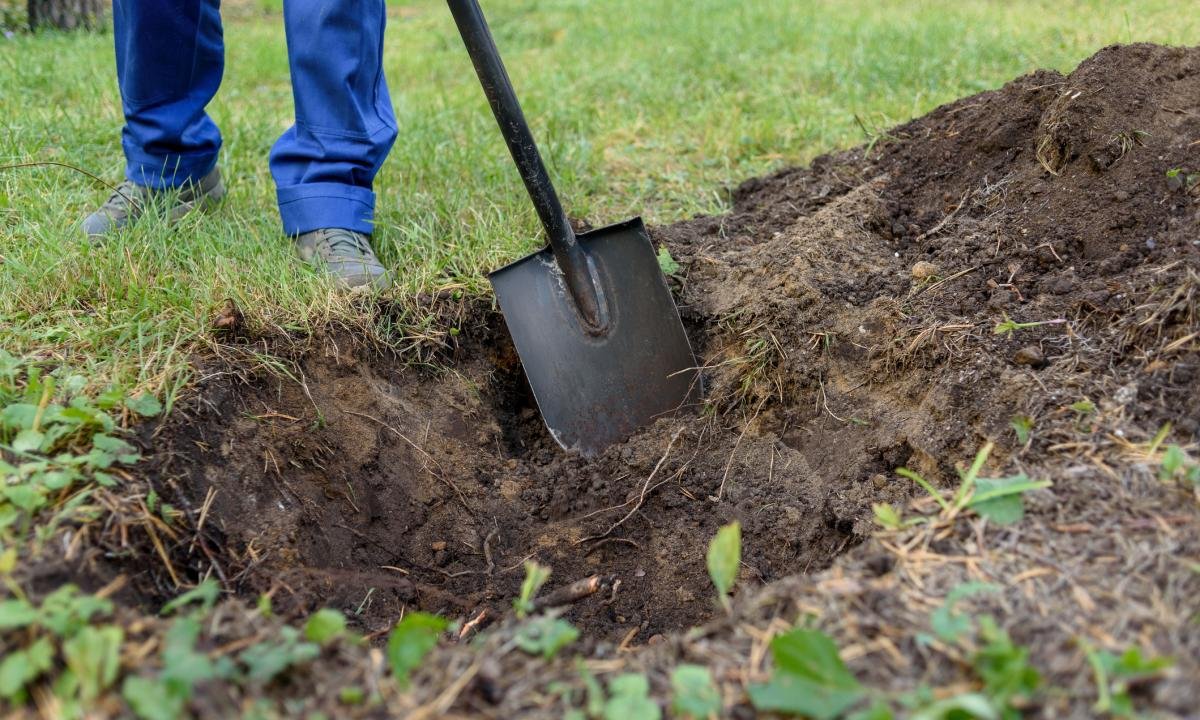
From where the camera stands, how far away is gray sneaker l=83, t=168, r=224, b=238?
8.40 ft

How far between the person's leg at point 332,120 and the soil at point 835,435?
512mm

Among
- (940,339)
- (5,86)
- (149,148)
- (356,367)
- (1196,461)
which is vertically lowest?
(1196,461)

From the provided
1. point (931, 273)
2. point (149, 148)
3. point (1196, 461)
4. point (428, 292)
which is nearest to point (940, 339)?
point (931, 273)

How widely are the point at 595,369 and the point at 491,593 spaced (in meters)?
0.70

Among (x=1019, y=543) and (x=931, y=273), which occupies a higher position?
(x=931, y=273)

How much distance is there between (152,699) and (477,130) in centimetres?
278

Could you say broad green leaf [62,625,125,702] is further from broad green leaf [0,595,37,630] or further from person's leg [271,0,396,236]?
person's leg [271,0,396,236]

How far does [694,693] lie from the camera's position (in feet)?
3.85

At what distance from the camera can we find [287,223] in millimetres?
2598

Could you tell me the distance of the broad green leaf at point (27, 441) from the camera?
5.23 feet

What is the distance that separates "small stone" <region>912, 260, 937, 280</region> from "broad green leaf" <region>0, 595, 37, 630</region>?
1913 millimetres

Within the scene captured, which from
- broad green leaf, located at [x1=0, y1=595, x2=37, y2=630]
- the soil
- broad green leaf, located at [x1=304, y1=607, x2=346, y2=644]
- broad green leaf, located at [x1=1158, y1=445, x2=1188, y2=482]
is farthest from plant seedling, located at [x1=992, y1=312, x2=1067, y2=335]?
broad green leaf, located at [x1=0, y1=595, x2=37, y2=630]

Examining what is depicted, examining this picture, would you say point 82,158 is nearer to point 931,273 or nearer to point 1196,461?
point 931,273

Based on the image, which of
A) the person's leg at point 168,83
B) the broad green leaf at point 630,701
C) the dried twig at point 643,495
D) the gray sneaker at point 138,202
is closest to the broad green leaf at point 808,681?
the broad green leaf at point 630,701
